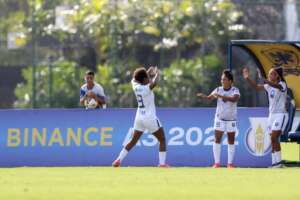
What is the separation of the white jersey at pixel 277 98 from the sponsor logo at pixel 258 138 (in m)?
0.93

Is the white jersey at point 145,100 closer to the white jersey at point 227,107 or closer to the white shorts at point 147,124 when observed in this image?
the white shorts at point 147,124

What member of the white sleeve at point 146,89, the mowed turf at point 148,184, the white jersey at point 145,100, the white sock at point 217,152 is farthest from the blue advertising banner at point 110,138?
the mowed turf at point 148,184

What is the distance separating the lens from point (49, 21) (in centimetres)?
3934

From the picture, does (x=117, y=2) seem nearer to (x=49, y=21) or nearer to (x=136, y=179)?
(x=49, y=21)

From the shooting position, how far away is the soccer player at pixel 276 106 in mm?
21906

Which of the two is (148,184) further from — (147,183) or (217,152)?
(217,152)

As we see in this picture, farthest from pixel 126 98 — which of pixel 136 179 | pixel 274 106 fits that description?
pixel 136 179

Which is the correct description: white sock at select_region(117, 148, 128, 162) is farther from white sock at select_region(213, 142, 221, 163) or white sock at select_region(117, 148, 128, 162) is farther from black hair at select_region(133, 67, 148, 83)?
white sock at select_region(213, 142, 221, 163)

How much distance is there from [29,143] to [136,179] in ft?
17.7

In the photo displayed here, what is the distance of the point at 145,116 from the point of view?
21516 mm

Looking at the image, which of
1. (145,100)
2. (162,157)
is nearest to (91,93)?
(145,100)

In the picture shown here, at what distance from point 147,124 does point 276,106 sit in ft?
8.03

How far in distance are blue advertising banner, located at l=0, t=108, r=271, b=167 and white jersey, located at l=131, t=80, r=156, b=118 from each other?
4.49ft

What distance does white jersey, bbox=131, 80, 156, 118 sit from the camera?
2145 centimetres
